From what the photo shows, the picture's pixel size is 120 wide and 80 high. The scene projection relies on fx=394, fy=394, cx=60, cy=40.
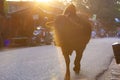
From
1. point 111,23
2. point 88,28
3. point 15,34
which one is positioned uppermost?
point 88,28

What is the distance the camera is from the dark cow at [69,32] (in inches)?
373

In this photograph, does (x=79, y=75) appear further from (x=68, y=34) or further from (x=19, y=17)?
(x=19, y=17)

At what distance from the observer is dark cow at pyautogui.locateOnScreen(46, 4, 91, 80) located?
9.48 meters

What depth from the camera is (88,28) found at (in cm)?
1086

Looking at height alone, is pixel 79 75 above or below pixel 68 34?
below

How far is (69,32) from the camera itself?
31.4 feet

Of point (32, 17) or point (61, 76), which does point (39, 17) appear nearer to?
point (32, 17)

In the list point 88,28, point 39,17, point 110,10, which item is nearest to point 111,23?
point 110,10

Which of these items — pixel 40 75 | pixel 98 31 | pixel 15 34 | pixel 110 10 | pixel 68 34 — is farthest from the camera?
pixel 110 10

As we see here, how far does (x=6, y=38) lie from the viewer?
31844mm

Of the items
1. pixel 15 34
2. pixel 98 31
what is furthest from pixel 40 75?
pixel 98 31

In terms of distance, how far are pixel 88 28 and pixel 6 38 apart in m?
21.6

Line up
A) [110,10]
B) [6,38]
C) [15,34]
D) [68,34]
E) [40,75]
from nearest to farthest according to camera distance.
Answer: [68,34], [40,75], [6,38], [15,34], [110,10]

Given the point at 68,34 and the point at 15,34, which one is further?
the point at 15,34
